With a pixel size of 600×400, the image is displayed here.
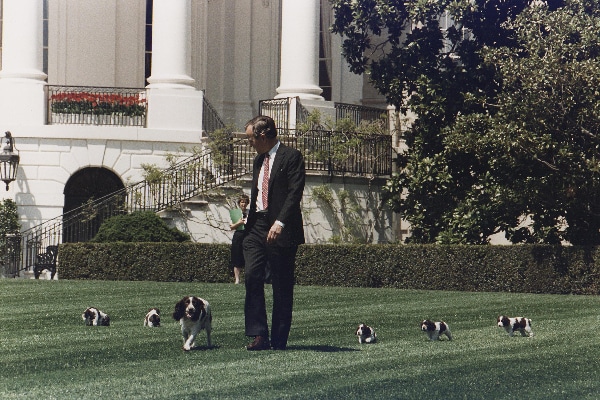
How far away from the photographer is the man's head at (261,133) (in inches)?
418

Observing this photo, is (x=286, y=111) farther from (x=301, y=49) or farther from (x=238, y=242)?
(x=238, y=242)

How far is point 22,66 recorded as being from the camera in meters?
31.9

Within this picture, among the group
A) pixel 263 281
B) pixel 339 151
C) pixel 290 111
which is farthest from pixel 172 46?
pixel 263 281

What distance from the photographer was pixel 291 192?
10.5 m

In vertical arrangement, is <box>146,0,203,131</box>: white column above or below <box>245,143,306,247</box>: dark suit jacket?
above

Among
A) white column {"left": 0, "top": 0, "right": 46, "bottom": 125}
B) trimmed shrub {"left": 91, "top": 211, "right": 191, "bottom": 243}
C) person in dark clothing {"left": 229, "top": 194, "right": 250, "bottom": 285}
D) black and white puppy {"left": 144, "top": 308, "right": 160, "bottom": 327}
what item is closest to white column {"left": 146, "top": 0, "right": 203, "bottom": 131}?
white column {"left": 0, "top": 0, "right": 46, "bottom": 125}

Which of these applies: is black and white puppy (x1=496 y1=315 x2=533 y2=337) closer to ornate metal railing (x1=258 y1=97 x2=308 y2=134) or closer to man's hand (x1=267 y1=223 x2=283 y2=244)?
man's hand (x1=267 y1=223 x2=283 y2=244)

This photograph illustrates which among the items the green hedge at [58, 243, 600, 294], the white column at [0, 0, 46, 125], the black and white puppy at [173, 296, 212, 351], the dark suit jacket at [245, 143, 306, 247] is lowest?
the black and white puppy at [173, 296, 212, 351]

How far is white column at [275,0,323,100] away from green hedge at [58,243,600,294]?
779 cm

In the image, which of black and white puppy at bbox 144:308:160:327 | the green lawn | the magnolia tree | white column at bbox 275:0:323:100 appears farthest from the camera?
white column at bbox 275:0:323:100

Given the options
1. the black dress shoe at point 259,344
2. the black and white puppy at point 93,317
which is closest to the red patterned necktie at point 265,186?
the black dress shoe at point 259,344

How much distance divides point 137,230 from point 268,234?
17.1 metres

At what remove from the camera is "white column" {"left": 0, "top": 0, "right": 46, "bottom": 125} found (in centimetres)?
3159

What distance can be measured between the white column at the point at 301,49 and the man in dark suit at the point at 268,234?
21.7 meters
